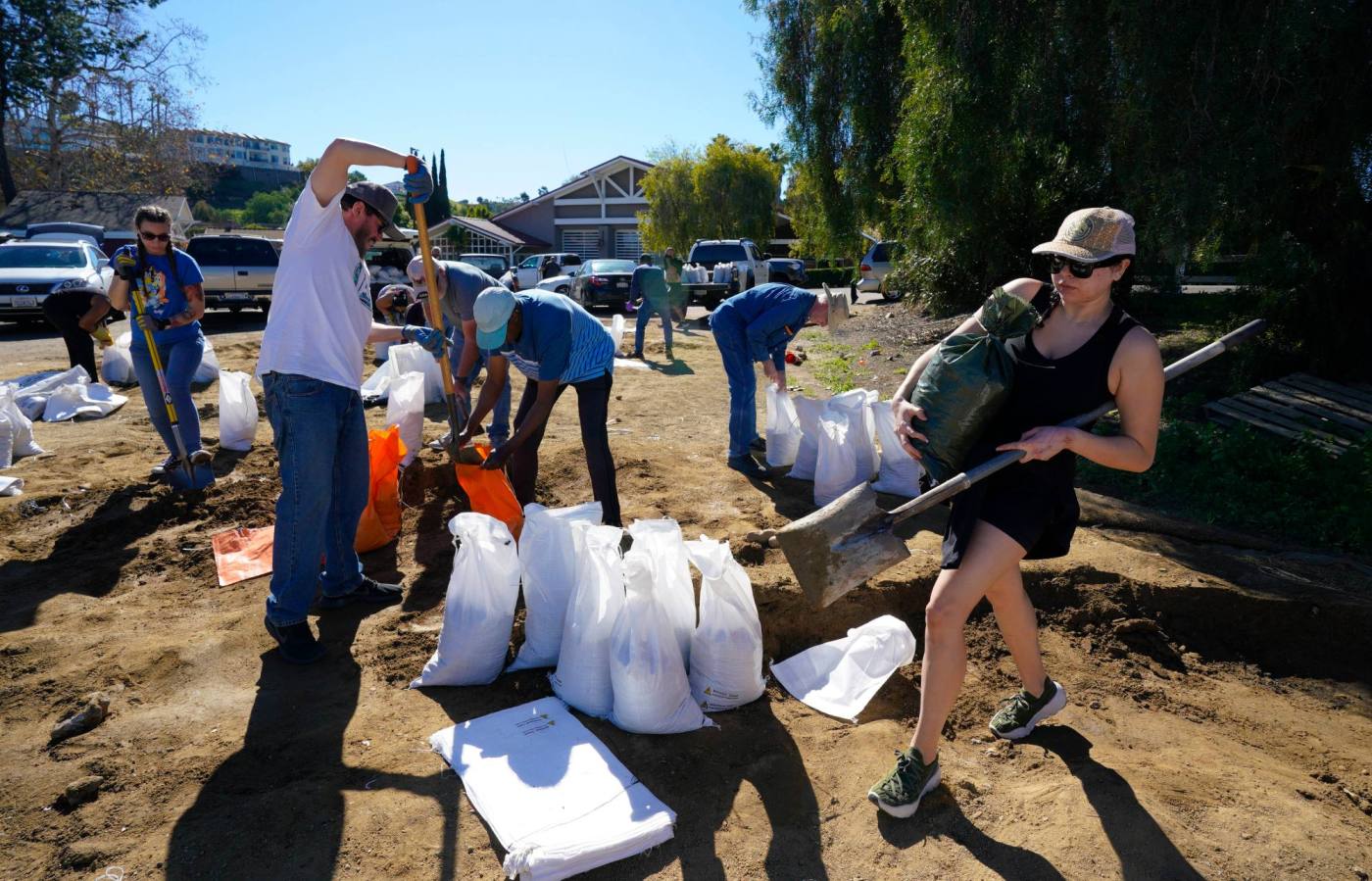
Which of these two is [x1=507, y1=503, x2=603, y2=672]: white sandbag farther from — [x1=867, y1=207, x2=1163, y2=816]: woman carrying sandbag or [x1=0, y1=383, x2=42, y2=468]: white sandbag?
[x1=0, y1=383, x2=42, y2=468]: white sandbag

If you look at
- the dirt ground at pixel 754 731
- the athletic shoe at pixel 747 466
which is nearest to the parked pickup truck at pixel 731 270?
the athletic shoe at pixel 747 466

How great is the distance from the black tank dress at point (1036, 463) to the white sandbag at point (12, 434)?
19.5 feet

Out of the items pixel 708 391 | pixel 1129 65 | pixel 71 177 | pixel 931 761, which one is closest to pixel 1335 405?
pixel 1129 65

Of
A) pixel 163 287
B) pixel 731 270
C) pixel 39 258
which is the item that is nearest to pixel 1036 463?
pixel 163 287

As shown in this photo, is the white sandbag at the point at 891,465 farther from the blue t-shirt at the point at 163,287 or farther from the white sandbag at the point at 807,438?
the blue t-shirt at the point at 163,287

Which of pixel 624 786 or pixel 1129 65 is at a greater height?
pixel 1129 65

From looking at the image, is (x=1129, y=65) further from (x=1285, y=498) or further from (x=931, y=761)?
(x=931, y=761)

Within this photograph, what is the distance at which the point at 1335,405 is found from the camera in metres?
6.21

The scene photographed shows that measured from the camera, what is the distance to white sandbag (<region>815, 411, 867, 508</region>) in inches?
181

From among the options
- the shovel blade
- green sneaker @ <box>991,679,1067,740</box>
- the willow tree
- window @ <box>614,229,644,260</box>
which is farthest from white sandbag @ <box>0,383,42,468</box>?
window @ <box>614,229,644,260</box>

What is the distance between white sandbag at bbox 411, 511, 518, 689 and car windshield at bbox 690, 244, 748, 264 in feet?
57.8

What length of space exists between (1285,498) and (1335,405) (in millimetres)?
2238

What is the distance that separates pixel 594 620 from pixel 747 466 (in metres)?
2.84

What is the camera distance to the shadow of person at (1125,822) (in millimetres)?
1909
